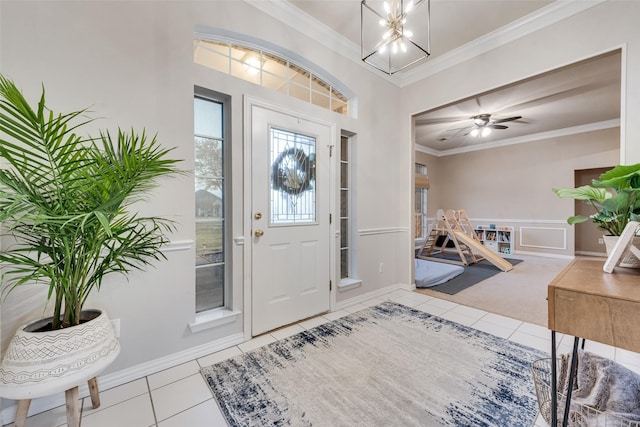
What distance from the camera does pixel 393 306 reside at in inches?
114

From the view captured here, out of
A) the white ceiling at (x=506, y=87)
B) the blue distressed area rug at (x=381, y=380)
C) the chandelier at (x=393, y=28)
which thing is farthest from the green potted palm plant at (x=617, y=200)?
the white ceiling at (x=506, y=87)

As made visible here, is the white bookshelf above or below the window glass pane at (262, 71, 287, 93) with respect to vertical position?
below

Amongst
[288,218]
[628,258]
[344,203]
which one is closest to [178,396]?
[288,218]

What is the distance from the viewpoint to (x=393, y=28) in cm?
192

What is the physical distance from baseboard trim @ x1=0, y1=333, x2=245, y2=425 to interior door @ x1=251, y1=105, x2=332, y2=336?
280 mm

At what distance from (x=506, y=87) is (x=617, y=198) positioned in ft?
7.01

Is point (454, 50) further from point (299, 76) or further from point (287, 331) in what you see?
point (287, 331)

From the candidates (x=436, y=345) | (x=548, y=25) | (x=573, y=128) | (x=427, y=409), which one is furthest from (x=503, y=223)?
(x=427, y=409)

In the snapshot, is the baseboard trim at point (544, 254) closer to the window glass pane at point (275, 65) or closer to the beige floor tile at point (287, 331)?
the beige floor tile at point (287, 331)

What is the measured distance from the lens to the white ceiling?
2.37m

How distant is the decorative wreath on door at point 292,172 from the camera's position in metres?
2.39

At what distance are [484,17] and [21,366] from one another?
13.2 feet

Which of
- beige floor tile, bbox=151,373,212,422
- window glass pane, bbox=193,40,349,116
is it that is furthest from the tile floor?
window glass pane, bbox=193,40,349,116

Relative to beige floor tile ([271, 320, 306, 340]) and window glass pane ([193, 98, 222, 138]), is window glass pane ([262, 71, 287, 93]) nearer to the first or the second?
window glass pane ([193, 98, 222, 138])
